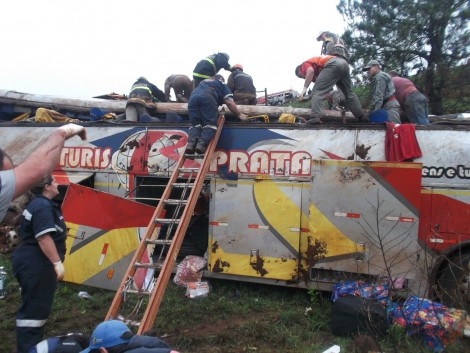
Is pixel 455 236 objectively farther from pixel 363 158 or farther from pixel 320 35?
pixel 320 35

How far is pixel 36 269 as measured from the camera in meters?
4.23

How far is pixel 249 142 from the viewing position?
673 centimetres

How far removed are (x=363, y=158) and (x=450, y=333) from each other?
103 inches

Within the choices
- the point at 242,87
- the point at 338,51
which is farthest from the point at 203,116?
the point at 338,51

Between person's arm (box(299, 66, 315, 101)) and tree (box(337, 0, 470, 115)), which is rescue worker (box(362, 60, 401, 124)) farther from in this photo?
tree (box(337, 0, 470, 115))

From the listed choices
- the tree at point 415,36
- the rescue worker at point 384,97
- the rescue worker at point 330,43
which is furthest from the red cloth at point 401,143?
the tree at point 415,36

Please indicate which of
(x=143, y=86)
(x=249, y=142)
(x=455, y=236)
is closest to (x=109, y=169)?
(x=143, y=86)

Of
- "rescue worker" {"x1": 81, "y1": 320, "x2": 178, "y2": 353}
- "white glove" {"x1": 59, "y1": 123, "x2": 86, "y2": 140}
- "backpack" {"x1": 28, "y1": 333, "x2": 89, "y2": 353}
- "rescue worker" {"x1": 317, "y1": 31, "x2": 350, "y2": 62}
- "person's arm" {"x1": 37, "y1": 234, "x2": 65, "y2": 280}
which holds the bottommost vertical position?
"backpack" {"x1": 28, "y1": 333, "x2": 89, "y2": 353}

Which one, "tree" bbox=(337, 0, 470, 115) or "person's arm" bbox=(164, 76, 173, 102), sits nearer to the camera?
"person's arm" bbox=(164, 76, 173, 102)

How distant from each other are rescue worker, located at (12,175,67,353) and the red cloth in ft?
13.7

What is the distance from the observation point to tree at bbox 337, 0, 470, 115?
45.1ft

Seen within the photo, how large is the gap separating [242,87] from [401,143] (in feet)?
12.0

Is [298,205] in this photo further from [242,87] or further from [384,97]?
[242,87]

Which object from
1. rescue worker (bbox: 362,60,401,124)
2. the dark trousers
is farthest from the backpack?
rescue worker (bbox: 362,60,401,124)
